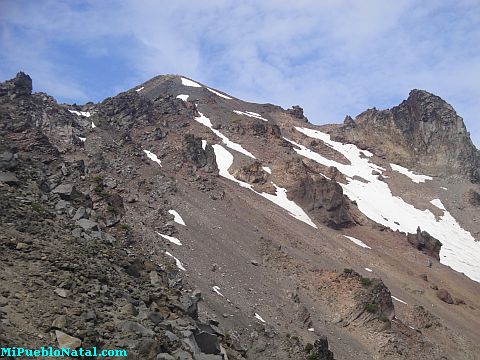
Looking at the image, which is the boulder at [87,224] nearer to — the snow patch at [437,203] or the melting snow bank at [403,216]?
the melting snow bank at [403,216]

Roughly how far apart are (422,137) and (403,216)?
36171mm

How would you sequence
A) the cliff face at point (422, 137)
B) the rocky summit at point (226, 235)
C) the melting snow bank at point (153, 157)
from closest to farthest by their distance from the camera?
the rocky summit at point (226, 235) → the melting snow bank at point (153, 157) → the cliff face at point (422, 137)

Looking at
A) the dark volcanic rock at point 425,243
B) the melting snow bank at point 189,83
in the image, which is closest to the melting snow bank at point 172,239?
the dark volcanic rock at point 425,243

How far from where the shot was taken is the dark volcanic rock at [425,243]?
2717 inches

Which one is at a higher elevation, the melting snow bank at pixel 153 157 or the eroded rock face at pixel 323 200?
the eroded rock face at pixel 323 200

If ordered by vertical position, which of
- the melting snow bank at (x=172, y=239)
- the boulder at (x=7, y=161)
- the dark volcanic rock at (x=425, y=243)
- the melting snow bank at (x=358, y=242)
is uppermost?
the dark volcanic rock at (x=425, y=243)

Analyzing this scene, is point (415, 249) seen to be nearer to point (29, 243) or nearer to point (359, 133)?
point (359, 133)

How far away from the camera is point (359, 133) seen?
116250 millimetres

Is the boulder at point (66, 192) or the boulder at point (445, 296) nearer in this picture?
the boulder at point (66, 192)

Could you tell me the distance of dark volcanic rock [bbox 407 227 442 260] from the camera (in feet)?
226

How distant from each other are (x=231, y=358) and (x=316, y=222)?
46.8m

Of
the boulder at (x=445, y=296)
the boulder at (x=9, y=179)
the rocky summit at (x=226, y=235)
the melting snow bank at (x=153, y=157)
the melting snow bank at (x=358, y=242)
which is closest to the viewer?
the rocky summit at (x=226, y=235)

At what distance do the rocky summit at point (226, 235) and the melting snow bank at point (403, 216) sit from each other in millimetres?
393

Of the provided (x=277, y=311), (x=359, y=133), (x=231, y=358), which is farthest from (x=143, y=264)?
(x=359, y=133)
